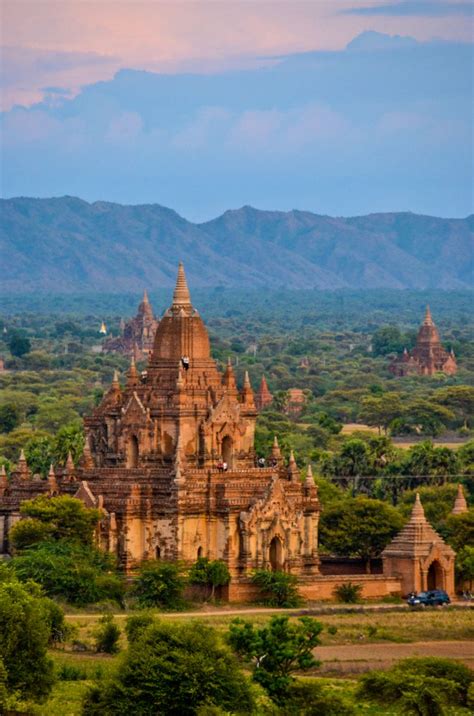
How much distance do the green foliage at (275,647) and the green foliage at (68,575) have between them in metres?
9.81

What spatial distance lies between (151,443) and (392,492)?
1894 cm

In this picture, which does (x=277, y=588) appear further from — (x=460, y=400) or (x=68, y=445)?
(x=460, y=400)

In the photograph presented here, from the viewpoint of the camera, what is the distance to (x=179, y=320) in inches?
3063

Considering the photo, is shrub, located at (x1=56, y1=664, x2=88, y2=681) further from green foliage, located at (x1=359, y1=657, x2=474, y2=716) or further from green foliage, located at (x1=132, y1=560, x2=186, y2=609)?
green foliage, located at (x1=132, y1=560, x2=186, y2=609)

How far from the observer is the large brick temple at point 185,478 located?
74375mm

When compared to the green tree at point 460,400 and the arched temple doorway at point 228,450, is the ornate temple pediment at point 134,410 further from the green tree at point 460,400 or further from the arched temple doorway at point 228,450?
the green tree at point 460,400

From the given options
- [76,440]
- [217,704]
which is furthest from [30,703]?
[76,440]

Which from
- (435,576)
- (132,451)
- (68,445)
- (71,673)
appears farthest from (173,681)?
(68,445)

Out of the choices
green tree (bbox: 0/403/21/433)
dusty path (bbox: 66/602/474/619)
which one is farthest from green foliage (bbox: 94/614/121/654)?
green tree (bbox: 0/403/21/433)

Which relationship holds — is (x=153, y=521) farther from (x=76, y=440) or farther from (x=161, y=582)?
(x=76, y=440)

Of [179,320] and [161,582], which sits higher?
[179,320]

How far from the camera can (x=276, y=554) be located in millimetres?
75188

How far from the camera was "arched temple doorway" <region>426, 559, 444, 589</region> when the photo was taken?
2953 inches

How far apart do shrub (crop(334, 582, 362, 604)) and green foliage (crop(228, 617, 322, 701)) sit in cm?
1233
